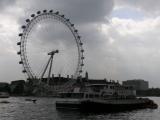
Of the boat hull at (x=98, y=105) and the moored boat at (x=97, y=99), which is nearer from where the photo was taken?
the boat hull at (x=98, y=105)

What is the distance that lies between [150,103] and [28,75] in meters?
44.3

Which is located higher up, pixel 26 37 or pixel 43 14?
pixel 43 14

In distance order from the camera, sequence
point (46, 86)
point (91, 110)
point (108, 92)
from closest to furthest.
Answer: point (91, 110), point (108, 92), point (46, 86)

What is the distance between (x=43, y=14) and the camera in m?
120

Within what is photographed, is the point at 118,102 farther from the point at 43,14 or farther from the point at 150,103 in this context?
the point at 43,14

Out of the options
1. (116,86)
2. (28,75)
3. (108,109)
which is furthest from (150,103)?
(28,75)

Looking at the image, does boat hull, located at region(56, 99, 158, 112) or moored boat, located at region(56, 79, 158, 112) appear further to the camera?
moored boat, located at region(56, 79, 158, 112)

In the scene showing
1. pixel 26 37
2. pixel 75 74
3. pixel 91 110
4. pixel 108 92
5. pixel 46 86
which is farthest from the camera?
pixel 46 86

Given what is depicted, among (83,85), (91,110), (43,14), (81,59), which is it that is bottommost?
(91,110)

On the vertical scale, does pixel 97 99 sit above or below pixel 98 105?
above

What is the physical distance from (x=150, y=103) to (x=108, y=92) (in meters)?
31.6

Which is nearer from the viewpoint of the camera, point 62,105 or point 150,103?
point 62,105

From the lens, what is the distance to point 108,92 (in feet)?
336

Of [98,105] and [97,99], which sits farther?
[98,105]
